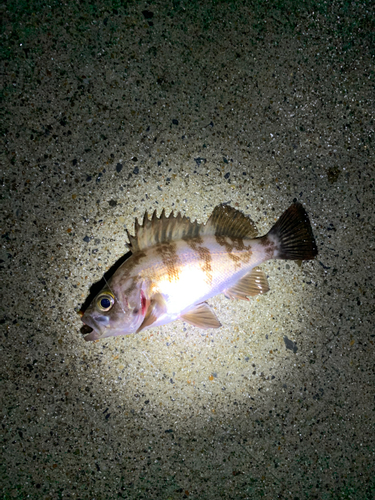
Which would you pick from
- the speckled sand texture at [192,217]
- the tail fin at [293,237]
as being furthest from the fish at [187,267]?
the speckled sand texture at [192,217]

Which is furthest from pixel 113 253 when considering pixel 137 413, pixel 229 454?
pixel 229 454

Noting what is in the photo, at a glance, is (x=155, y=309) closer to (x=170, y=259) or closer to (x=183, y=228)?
(x=170, y=259)

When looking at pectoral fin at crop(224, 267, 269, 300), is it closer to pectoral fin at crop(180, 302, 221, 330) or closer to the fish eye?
pectoral fin at crop(180, 302, 221, 330)

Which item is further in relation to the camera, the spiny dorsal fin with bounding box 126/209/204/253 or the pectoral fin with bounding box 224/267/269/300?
the pectoral fin with bounding box 224/267/269/300

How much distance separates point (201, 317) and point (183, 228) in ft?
1.86

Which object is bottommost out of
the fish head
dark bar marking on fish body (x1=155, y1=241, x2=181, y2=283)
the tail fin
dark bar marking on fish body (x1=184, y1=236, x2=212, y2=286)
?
Answer: the fish head

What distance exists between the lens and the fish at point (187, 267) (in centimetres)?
150

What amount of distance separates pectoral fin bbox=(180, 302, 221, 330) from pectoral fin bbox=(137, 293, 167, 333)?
0.70 feet

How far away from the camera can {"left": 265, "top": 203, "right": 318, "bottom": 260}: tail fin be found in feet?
5.88

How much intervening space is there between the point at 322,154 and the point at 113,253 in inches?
65.8

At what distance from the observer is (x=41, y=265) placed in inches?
70.6

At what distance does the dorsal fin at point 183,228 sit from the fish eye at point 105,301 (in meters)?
0.28

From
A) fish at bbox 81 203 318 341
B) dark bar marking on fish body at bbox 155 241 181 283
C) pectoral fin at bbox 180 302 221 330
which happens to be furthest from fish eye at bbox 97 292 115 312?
pectoral fin at bbox 180 302 221 330

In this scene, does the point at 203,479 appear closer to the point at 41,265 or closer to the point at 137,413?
the point at 137,413
